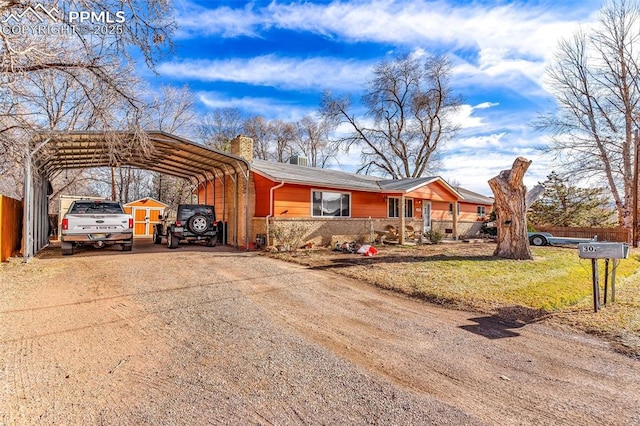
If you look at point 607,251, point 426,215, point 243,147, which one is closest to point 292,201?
point 243,147

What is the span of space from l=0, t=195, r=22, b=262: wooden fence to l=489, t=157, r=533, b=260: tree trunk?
50.7 ft

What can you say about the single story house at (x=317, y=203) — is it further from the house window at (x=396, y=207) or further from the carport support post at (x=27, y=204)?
the carport support post at (x=27, y=204)

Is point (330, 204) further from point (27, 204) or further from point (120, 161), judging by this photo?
point (27, 204)

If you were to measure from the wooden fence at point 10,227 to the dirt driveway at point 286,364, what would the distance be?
4.25m

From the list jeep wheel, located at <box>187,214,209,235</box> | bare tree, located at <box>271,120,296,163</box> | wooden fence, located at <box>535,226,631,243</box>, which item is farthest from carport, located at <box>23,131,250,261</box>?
bare tree, located at <box>271,120,296,163</box>

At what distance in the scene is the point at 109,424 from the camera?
2424 millimetres

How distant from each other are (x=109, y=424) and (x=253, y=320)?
252cm

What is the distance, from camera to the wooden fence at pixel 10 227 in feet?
30.2

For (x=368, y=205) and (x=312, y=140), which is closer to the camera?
(x=368, y=205)

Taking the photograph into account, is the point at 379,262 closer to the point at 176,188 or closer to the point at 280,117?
the point at 176,188

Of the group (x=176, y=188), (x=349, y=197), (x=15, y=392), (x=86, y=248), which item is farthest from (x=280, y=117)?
(x=15, y=392)

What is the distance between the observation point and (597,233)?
64.0 feet

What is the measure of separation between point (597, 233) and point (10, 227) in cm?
2734

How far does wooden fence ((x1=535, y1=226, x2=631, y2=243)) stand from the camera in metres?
18.5
